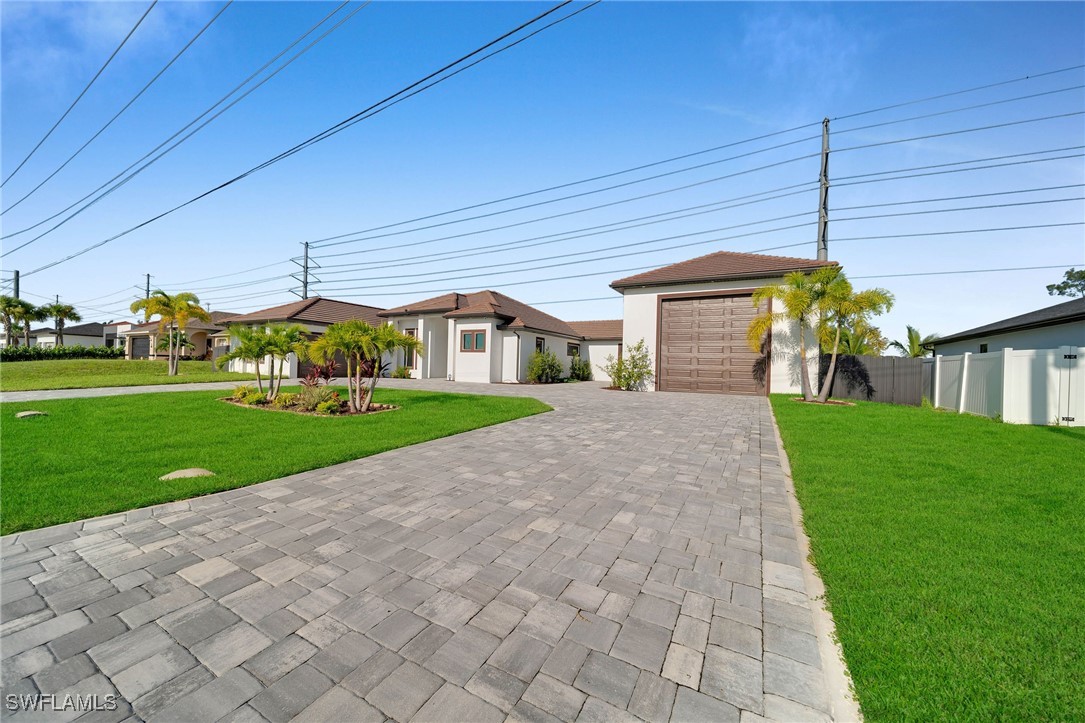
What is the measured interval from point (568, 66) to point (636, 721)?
11.0 metres

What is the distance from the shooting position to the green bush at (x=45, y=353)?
2720cm

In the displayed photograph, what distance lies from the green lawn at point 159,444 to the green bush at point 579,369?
51.9 feet

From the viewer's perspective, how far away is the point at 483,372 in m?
21.5

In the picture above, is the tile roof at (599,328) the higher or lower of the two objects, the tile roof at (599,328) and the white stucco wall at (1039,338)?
the higher

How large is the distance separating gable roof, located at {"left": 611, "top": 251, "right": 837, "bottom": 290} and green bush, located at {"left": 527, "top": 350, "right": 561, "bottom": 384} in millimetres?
6140

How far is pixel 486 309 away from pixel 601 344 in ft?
36.5

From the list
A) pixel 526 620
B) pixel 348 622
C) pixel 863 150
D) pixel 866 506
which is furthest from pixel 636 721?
pixel 863 150

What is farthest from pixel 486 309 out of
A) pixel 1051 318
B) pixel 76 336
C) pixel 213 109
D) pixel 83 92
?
pixel 76 336

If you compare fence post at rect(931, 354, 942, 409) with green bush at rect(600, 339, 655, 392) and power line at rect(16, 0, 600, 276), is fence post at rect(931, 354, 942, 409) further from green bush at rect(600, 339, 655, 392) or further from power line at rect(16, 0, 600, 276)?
power line at rect(16, 0, 600, 276)

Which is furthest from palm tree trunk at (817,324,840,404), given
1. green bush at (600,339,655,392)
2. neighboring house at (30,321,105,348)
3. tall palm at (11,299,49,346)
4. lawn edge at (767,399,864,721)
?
neighboring house at (30,321,105,348)

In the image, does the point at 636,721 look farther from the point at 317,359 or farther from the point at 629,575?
the point at 317,359

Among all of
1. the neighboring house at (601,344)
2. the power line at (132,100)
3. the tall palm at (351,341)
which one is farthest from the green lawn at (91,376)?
the neighboring house at (601,344)

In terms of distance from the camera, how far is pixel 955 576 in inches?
101

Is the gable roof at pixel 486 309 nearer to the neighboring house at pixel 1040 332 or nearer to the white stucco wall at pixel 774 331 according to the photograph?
the white stucco wall at pixel 774 331
